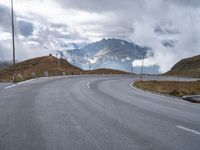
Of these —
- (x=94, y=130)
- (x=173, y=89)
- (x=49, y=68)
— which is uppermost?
(x=94, y=130)

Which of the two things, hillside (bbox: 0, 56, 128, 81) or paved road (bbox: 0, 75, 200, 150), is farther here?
hillside (bbox: 0, 56, 128, 81)

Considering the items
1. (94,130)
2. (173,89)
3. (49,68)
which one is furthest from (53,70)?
(94,130)

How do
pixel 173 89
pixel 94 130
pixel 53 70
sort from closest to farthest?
pixel 94 130, pixel 173 89, pixel 53 70

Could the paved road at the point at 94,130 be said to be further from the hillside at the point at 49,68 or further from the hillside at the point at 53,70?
the hillside at the point at 49,68

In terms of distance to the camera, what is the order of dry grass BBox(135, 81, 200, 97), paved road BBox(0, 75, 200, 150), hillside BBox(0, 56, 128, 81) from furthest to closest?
hillside BBox(0, 56, 128, 81) → dry grass BBox(135, 81, 200, 97) → paved road BBox(0, 75, 200, 150)

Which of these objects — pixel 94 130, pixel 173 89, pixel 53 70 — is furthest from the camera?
pixel 53 70

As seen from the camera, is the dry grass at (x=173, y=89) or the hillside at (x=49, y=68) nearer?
the dry grass at (x=173, y=89)

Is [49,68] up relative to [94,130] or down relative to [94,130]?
down

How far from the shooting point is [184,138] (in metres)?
7.07

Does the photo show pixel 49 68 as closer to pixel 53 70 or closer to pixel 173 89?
pixel 53 70

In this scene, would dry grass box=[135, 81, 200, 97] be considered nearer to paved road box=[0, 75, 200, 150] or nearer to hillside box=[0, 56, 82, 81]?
paved road box=[0, 75, 200, 150]

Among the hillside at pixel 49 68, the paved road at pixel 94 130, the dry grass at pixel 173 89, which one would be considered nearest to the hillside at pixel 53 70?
the hillside at pixel 49 68

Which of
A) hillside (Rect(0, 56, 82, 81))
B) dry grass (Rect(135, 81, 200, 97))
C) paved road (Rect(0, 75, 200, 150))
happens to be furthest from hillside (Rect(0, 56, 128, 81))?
paved road (Rect(0, 75, 200, 150))

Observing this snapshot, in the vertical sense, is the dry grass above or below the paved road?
below
